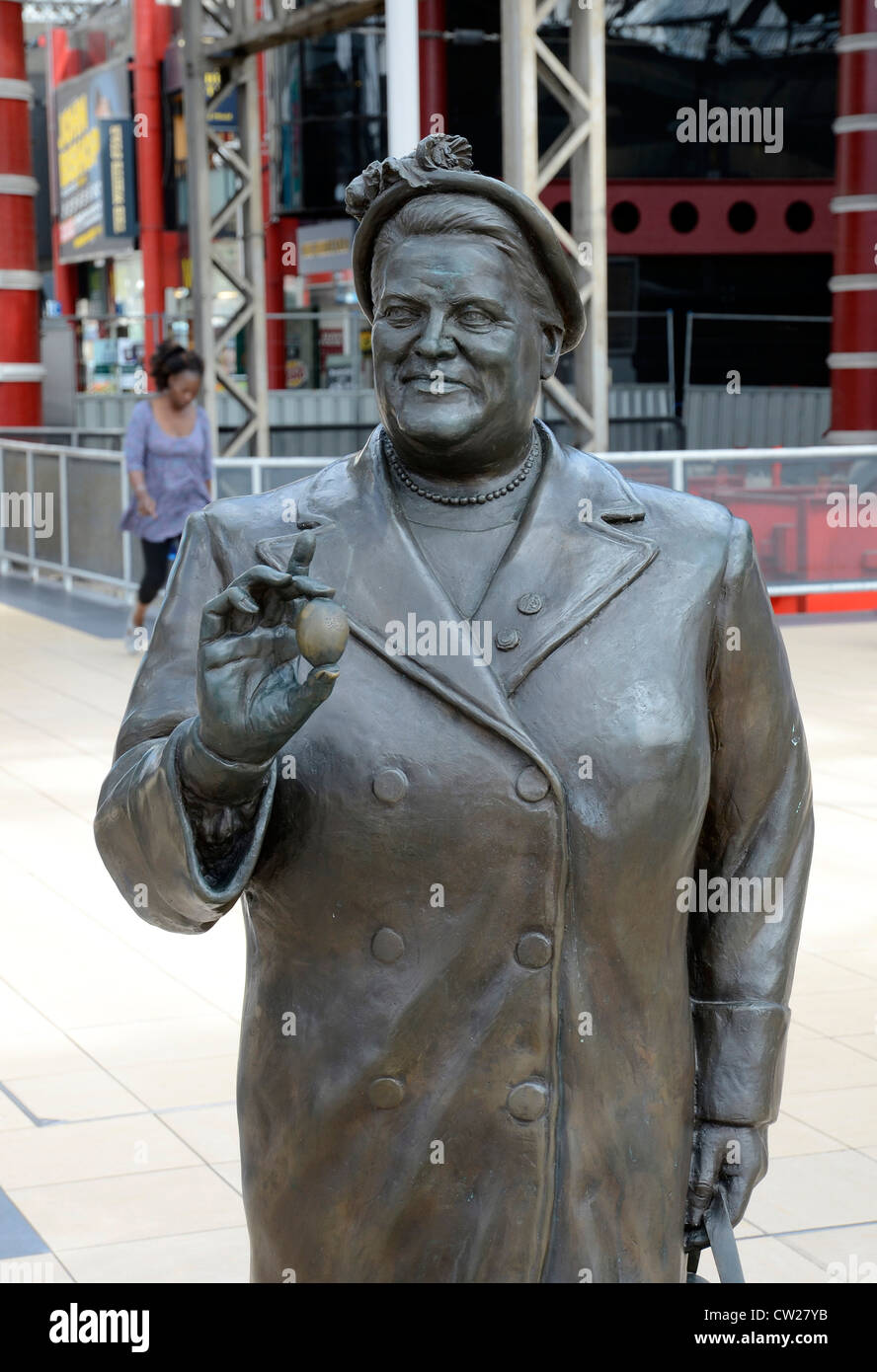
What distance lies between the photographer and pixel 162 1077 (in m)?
5.11

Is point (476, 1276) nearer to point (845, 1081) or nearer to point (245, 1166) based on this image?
point (245, 1166)

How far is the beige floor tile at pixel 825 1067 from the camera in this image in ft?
16.7

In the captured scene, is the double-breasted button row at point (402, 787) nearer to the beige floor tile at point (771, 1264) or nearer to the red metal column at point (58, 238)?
the beige floor tile at point (771, 1264)

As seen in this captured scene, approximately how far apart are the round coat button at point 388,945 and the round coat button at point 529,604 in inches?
15.6

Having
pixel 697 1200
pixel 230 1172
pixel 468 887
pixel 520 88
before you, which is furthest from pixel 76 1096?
pixel 520 88

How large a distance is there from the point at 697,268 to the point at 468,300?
23.2 m

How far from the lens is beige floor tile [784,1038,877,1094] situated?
5078 mm

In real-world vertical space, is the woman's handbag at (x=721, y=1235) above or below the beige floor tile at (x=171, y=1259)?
above

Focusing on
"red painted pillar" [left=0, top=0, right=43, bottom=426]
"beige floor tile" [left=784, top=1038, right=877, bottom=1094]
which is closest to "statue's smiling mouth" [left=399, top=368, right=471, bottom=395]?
"beige floor tile" [left=784, top=1038, right=877, bottom=1094]

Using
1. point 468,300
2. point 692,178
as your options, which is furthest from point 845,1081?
point 692,178

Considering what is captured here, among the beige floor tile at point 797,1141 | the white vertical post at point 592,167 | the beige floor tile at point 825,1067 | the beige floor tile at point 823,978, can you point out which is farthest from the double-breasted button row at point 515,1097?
the white vertical post at point 592,167

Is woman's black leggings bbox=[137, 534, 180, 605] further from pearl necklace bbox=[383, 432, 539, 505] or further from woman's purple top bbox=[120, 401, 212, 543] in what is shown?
pearl necklace bbox=[383, 432, 539, 505]
